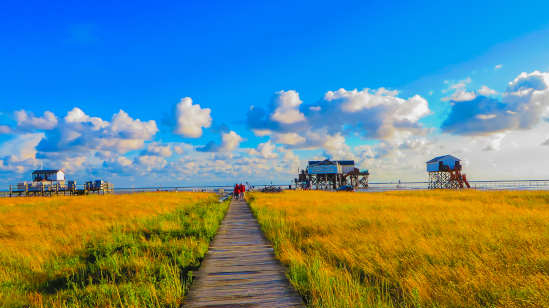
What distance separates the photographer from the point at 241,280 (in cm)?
496

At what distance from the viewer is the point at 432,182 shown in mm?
80188

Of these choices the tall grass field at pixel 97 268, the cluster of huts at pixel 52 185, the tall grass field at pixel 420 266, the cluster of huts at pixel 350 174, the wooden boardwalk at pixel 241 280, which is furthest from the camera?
the cluster of huts at pixel 350 174

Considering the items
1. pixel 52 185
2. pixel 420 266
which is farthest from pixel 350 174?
pixel 420 266

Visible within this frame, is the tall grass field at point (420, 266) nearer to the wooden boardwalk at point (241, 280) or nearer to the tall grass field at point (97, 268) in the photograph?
the wooden boardwalk at point (241, 280)

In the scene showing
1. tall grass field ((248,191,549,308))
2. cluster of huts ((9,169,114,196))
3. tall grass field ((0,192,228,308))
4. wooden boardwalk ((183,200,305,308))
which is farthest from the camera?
cluster of huts ((9,169,114,196))

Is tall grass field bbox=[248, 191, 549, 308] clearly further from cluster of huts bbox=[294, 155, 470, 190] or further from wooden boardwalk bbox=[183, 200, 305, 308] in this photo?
cluster of huts bbox=[294, 155, 470, 190]

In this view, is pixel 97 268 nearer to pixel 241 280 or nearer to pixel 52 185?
Answer: pixel 241 280

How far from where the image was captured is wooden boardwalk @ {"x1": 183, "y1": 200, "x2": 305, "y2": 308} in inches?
159

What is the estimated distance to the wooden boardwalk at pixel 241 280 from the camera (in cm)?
405

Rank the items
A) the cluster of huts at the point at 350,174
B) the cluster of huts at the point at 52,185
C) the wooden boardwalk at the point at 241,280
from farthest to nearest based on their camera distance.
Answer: the cluster of huts at the point at 350,174 < the cluster of huts at the point at 52,185 < the wooden boardwalk at the point at 241,280

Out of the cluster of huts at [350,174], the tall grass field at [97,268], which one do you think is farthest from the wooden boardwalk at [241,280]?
the cluster of huts at [350,174]

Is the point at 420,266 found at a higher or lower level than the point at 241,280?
lower

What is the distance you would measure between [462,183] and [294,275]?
76291mm

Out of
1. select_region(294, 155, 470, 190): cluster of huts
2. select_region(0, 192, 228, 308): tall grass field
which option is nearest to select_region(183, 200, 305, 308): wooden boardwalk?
select_region(0, 192, 228, 308): tall grass field
